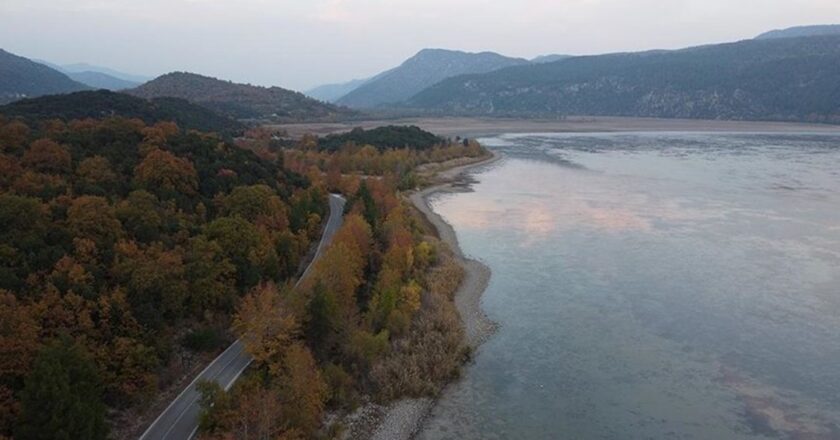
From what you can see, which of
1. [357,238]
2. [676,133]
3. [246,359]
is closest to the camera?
[246,359]

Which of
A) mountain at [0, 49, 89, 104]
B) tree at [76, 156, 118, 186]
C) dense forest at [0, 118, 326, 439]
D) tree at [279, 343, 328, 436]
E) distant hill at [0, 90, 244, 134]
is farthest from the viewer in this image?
mountain at [0, 49, 89, 104]

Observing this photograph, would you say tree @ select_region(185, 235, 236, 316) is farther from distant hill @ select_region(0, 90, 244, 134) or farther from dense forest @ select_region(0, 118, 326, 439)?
distant hill @ select_region(0, 90, 244, 134)

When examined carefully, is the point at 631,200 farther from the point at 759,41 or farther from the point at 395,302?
the point at 759,41

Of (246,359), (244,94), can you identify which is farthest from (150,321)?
(244,94)

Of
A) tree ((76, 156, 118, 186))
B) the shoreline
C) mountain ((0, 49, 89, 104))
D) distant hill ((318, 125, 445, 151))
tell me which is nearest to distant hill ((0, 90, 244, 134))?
distant hill ((318, 125, 445, 151))

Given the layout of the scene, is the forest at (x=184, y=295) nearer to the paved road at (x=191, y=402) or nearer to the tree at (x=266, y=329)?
the tree at (x=266, y=329)
